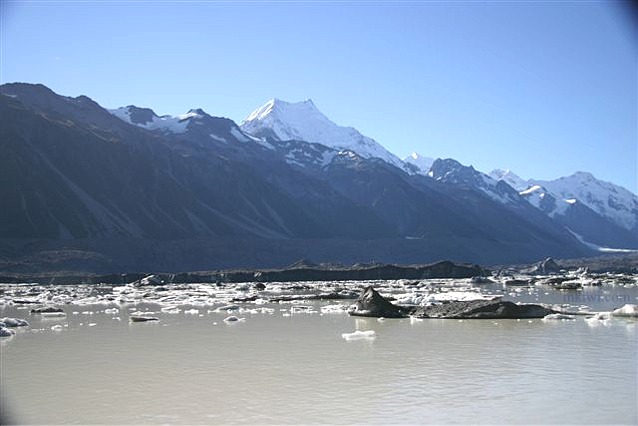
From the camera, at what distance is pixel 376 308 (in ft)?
96.7

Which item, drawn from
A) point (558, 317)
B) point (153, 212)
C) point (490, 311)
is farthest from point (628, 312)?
point (153, 212)

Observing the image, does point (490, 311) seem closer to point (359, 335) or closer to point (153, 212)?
point (359, 335)

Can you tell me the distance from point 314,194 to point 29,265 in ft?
364

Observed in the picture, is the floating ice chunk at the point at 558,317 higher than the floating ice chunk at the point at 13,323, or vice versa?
the floating ice chunk at the point at 558,317

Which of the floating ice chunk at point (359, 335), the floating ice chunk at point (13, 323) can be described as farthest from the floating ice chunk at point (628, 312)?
the floating ice chunk at point (13, 323)

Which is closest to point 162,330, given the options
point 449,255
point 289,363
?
point 289,363

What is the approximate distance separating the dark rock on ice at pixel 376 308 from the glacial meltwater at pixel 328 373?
3591 mm

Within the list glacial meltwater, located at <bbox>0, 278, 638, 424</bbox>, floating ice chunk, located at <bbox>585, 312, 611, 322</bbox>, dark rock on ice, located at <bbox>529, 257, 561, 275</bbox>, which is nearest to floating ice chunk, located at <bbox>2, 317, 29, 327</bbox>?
glacial meltwater, located at <bbox>0, 278, 638, 424</bbox>

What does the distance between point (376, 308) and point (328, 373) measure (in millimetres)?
15050

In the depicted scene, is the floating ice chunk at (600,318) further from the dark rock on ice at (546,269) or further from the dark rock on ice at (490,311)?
the dark rock on ice at (546,269)

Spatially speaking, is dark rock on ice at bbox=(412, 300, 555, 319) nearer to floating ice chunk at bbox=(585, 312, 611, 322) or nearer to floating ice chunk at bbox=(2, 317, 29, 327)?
floating ice chunk at bbox=(585, 312, 611, 322)

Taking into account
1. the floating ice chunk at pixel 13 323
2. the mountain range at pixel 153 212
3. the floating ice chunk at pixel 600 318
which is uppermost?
the mountain range at pixel 153 212

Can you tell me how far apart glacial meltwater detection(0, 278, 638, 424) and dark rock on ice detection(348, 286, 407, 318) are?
3.59 meters

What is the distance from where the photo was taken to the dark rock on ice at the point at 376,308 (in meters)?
29.1
